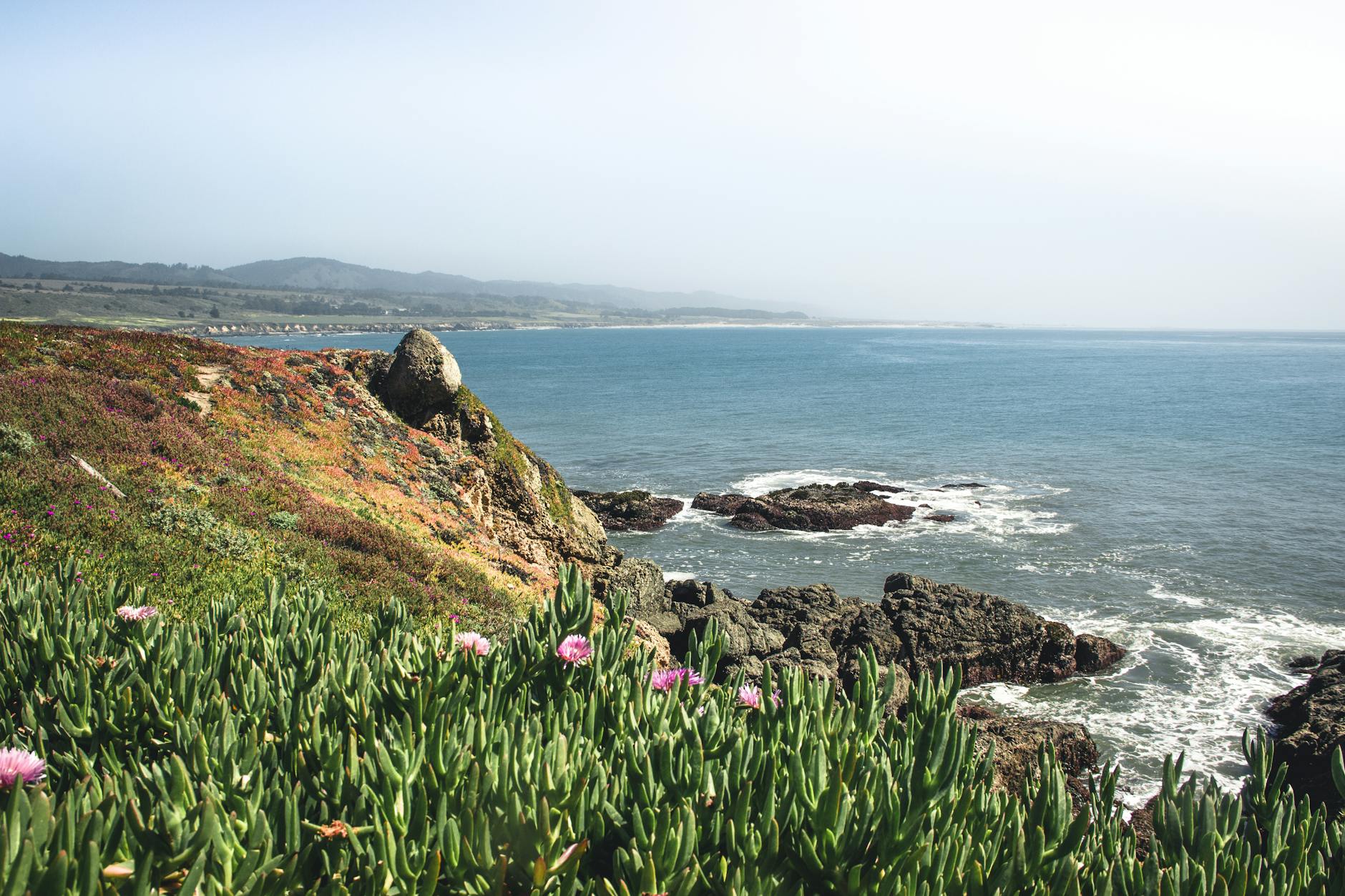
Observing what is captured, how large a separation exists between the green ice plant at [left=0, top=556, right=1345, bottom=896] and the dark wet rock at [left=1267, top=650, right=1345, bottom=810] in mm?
9336

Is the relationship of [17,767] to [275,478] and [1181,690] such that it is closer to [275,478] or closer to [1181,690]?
[275,478]

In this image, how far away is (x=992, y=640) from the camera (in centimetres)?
1828

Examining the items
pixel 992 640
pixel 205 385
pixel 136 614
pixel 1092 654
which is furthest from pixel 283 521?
pixel 1092 654

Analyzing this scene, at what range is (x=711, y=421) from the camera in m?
58.3

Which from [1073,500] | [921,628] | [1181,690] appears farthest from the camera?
[1073,500]

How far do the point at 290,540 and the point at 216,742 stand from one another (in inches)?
353

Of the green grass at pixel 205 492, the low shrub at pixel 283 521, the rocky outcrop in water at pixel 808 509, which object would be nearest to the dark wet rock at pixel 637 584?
the green grass at pixel 205 492

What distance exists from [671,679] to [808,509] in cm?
2779

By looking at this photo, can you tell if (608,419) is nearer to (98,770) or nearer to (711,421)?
(711,421)

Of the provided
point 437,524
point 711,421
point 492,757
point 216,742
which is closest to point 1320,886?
point 492,757

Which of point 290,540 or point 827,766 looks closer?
point 827,766

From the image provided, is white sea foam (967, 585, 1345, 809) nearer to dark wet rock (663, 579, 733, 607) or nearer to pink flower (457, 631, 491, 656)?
dark wet rock (663, 579, 733, 607)

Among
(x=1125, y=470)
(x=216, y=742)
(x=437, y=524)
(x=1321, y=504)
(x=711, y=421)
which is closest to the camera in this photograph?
(x=216, y=742)

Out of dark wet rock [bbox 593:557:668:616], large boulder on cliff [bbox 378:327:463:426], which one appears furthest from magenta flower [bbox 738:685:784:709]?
large boulder on cliff [bbox 378:327:463:426]
